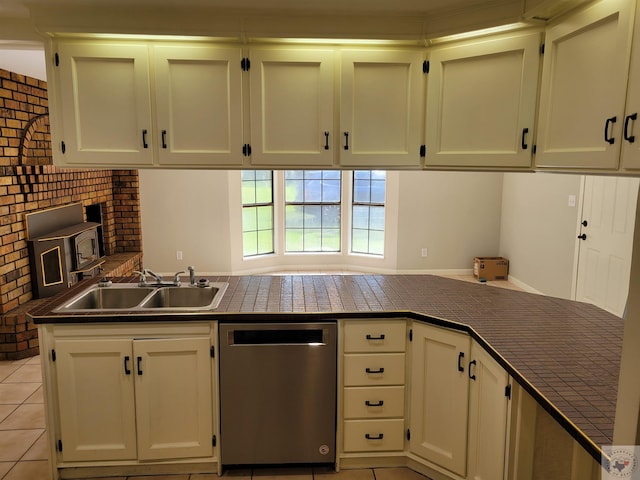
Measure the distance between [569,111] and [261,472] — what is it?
229 centimetres

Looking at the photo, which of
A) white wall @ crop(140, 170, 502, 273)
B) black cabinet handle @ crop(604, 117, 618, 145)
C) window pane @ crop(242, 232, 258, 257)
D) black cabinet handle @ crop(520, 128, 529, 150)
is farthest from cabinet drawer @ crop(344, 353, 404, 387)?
window pane @ crop(242, 232, 258, 257)

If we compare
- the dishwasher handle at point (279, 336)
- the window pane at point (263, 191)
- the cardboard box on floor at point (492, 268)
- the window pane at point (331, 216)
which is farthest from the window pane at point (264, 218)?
the dishwasher handle at point (279, 336)

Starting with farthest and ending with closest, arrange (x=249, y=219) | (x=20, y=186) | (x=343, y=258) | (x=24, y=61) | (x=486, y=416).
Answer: (x=343, y=258)
(x=249, y=219)
(x=20, y=186)
(x=24, y=61)
(x=486, y=416)

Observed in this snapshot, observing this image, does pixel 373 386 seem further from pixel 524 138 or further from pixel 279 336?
pixel 524 138

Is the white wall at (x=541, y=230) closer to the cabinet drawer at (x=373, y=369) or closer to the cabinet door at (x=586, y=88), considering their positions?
the cabinet door at (x=586, y=88)

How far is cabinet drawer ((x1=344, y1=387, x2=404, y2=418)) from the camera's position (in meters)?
2.47

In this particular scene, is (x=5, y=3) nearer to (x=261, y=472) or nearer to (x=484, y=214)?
(x=261, y=472)

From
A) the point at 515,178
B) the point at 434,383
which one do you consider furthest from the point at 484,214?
the point at 434,383

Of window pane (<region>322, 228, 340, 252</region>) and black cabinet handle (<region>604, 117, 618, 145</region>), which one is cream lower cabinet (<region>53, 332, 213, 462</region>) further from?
window pane (<region>322, 228, 340, 252</region>)

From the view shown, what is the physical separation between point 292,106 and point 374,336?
128 cm

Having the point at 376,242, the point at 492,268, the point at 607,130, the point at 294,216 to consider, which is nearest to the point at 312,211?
the point at 294,216

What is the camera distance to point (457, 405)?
7.40ft

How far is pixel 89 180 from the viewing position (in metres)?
5.30

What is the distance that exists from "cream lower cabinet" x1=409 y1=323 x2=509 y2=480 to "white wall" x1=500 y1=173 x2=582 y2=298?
3.32m
